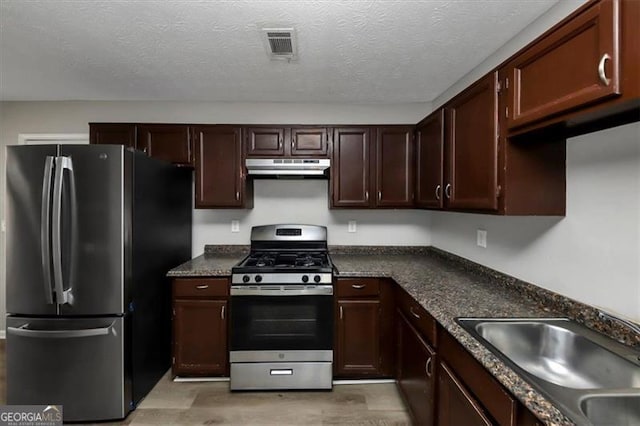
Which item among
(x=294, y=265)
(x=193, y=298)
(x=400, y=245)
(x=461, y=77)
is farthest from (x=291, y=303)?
(x=461, y=77)

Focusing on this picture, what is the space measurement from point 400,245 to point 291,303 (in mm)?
1429

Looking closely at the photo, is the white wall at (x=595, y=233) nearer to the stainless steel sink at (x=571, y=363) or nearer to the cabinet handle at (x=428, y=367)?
the stainless steel sink at (x=571, y=363)

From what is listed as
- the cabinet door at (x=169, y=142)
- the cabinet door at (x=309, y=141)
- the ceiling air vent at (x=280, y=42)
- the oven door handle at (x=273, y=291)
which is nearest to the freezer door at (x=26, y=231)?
the cabinet door at (x=169, y=142)

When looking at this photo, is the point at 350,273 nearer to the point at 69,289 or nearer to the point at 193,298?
the point at 193,298

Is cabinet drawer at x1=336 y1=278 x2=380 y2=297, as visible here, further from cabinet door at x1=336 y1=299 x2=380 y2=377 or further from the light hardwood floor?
the light hardwood floor

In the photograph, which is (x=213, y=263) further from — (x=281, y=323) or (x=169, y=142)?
(x=169, y=142)

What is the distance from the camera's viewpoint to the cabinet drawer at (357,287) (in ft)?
8.07

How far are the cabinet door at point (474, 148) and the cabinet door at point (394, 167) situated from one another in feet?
2.38

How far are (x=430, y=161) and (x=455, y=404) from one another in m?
1.74

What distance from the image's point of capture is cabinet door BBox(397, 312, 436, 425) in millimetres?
1646

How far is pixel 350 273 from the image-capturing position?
2447mm

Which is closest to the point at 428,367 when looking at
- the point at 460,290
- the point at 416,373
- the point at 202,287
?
the point at 416,373

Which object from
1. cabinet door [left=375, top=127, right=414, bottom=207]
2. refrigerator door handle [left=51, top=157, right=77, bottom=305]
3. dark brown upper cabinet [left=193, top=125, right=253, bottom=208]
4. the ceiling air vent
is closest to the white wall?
cabinet door [left=375, top=127, right=414, bottom=207]

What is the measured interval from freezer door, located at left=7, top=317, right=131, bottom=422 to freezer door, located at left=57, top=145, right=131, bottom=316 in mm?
137
